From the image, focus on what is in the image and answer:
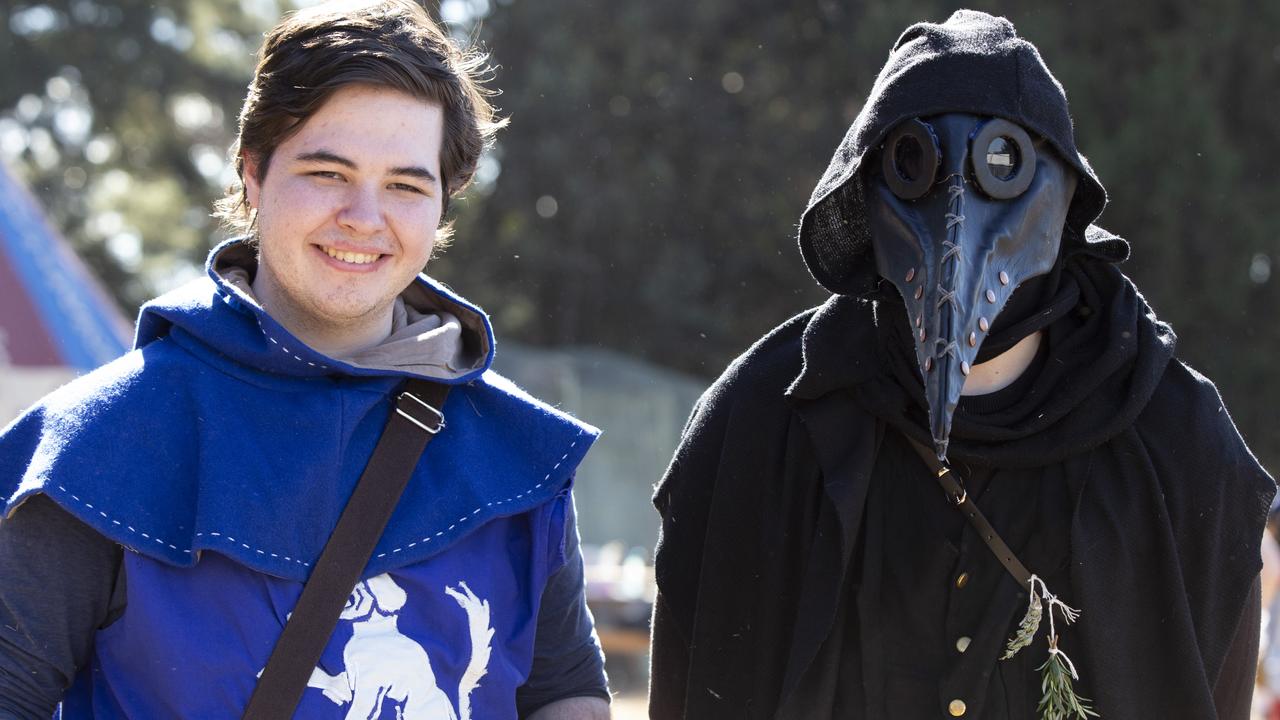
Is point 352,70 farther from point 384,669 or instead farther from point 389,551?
point 384,669

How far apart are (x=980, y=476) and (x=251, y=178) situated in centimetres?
135

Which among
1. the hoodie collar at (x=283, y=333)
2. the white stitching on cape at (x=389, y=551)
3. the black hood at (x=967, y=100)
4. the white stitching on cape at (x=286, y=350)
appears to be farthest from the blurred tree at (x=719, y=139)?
the white stitching on cape at (x=286, y=350)

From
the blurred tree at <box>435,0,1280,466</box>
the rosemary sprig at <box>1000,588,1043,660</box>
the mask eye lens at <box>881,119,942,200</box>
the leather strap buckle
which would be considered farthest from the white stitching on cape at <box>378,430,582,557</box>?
the blurred tree at <box>435,0,1280,466</box>

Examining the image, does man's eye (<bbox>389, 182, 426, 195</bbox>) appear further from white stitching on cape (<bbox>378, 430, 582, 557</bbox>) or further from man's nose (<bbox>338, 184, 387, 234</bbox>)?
Result: white stitching on cape (<bbox>378, 430, 582, 557</bbox>)

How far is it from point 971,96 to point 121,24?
74.1 ft

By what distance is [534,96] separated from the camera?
20.3 metres

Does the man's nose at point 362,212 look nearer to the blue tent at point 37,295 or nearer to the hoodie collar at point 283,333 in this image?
the hoodie collar at point 283,333

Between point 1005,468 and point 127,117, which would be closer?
point 1005,468

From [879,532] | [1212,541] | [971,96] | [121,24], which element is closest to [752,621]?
[879,532]

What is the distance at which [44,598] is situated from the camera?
7.06ft

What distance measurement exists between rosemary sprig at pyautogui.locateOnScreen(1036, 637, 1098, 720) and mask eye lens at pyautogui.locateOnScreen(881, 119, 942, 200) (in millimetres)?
790

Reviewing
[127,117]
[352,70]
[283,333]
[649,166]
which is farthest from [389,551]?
[127,117]

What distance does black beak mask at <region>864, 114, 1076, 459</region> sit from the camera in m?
2.39

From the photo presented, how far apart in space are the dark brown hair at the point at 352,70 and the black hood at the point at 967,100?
640 mm
